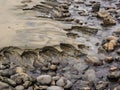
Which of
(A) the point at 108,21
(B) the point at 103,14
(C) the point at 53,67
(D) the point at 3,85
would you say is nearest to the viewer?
(D) the point at 3,85

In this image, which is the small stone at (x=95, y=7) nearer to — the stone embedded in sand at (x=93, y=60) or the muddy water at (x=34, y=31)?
the muddy water at (x=34, y=31)

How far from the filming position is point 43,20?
5.32 meters

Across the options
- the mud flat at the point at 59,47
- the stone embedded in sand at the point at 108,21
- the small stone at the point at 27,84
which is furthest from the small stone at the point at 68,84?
the stone embedded in sand at the point at 108,21

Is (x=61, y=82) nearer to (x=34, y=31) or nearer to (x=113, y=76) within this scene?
(x=113, y=76)

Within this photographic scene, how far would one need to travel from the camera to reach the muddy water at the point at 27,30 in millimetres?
4469

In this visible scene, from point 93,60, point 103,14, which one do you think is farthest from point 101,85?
point 103,14

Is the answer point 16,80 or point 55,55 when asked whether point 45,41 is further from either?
point 16,80

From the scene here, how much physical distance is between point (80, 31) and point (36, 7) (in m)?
1.42

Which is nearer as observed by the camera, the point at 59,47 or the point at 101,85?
the point at 101,85

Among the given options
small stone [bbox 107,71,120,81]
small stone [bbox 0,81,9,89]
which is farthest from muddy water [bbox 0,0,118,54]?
small stone [bbox 0,81,9,89]

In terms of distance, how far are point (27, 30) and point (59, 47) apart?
0.75 m

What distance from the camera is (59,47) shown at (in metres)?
4.36

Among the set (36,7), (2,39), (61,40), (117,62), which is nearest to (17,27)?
(2,39)

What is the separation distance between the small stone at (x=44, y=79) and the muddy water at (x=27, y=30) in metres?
0.83
